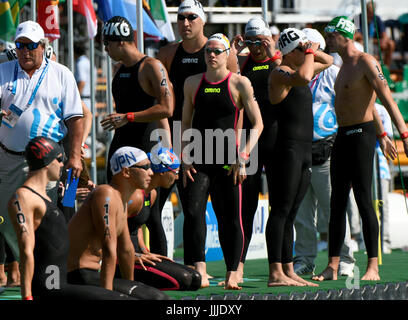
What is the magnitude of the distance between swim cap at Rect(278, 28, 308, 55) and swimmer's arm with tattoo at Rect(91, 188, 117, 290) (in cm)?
263

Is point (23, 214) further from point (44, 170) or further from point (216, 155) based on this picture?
point (216, 155)

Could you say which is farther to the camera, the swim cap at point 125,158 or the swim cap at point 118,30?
the swim cap at point 118,30

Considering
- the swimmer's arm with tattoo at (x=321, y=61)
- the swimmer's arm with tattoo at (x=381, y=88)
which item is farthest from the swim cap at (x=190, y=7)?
the swimmer's arm with tattoo at (x=381, y=88)

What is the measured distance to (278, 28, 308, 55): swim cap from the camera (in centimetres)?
836

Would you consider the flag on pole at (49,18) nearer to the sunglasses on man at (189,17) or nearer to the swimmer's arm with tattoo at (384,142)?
the sunglasses on man at (189,17)

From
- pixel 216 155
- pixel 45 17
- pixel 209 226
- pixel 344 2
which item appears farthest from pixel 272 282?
pixel 344 2

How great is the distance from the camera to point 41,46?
25.1 ft

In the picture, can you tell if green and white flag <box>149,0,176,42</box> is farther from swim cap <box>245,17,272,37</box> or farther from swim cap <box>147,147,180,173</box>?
swim cap <box>147,147,180,173</box>

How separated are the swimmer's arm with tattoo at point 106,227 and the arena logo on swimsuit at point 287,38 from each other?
264 cm

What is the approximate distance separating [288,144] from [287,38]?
93 centimetres

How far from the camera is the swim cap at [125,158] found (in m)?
6.82

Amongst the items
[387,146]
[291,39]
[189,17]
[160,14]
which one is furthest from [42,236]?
[160,14]

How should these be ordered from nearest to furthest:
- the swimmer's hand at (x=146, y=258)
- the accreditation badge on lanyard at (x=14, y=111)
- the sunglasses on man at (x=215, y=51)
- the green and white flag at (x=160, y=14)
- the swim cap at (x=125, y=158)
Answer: the swim cap at (x=125, y=158) → the accreditation badge on lanyard at (x=14, y=111) → the swimmer's hand at (x=146, y=258) → the sunglasses on man at (x=215, y=51) → the green and white flag at (x=160, y=14)

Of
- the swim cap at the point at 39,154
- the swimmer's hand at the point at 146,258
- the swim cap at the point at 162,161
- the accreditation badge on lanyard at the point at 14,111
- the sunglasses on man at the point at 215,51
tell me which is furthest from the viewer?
the sunglasses on man at the point at 215,51
